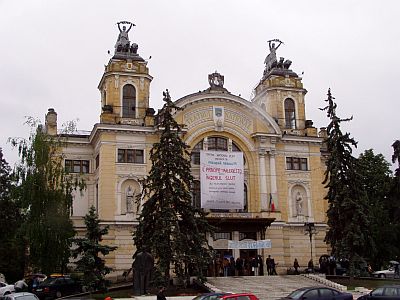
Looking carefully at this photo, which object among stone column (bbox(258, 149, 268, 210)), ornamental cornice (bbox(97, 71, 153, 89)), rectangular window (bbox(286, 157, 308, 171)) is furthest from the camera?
rectangular window (bbox(286, 157, 308, 171))

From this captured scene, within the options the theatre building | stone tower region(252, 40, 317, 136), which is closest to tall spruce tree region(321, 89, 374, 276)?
the theatre building

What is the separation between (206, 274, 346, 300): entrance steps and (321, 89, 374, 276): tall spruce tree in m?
2.58

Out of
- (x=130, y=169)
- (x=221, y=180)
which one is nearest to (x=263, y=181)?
(x=221, y=180)

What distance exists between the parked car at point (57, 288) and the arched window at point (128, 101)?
1607 cm

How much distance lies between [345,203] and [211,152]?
37.2 ft

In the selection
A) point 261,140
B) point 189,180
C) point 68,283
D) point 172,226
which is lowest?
point 68,283

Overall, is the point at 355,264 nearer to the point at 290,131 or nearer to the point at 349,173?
the point at 349,173

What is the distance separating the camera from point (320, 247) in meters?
47.1

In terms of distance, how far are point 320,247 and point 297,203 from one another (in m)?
4.08

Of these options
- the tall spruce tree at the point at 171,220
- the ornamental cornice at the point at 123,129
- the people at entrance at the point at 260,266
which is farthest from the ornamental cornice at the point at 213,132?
the tall spruce tree at the point at 171,220

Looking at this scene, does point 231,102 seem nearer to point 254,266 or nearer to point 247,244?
point 247,244

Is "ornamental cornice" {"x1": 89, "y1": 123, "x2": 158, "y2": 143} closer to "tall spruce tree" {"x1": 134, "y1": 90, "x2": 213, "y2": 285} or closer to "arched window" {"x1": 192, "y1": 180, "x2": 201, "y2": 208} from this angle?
"arched window" {"x1": 192, "y1": 180, "x2": 201, "y2": 208}

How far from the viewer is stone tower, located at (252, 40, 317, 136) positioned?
50625 mm

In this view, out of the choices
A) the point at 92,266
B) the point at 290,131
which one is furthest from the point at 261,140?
the point at 92,266
